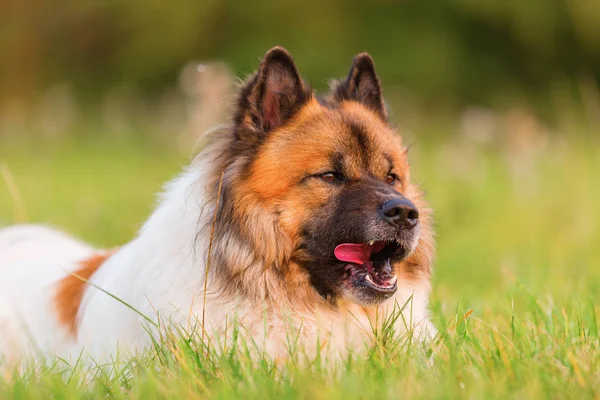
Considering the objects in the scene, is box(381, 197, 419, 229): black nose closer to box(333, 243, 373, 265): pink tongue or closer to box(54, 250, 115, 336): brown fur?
box(333, 243, 373, 265): pink tongue

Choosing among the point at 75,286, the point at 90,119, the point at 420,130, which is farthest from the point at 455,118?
the point at 75,286

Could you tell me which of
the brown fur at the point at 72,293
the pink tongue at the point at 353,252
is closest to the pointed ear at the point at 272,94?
the pink tongue at the point at 353,252

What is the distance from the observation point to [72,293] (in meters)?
4.77

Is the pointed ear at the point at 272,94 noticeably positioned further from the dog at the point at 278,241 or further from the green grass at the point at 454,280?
the green grass at the point at 454,280

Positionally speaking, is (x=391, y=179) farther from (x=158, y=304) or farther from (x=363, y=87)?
(x=158, y=304)

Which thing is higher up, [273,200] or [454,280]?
[273,200]

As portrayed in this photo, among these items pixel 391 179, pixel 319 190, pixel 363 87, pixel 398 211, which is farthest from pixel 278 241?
pixel 363 87

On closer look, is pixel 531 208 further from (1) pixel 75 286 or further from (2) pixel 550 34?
(2) pixel 550 34

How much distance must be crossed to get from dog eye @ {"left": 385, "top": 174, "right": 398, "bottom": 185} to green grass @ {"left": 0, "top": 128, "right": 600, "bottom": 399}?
2.39ft

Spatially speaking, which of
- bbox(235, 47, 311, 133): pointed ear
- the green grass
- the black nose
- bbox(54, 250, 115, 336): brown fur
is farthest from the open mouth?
bbox(54, 250, 115, 336): brown fur

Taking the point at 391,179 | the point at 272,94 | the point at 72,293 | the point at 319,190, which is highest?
the point at 272,94

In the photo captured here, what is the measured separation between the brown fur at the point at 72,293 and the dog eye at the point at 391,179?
180 centimetres

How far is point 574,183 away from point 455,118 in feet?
37.6

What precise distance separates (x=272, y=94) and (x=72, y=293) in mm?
1705
